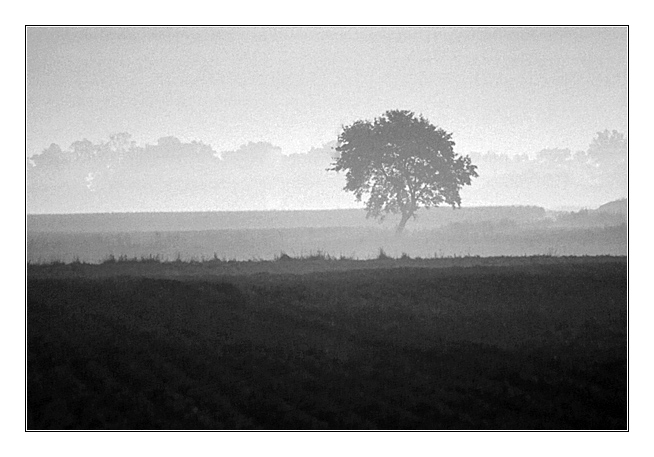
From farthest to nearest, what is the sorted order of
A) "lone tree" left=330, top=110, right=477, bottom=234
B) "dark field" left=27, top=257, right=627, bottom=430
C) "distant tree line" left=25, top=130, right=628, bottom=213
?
"lone tree" left=330, top=110, right=477, bottom=234, "distant tree line" left=25, top=130, right=628, bottom=213, "dark field" left=27, top=257, right=627, bottom=430

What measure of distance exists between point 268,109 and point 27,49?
11379mm

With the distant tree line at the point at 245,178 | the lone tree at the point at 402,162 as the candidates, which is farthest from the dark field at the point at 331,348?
the lone tree at the point at 402,162

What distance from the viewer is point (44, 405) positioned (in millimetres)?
8617

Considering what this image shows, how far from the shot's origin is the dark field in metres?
8.32

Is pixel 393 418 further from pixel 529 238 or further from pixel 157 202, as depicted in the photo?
pixel 157 202

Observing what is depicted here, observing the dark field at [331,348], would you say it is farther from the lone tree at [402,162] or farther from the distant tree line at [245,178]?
the lone tree at [402,162]

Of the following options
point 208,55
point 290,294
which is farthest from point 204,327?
point 208,55

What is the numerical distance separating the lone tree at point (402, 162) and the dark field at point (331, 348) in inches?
602

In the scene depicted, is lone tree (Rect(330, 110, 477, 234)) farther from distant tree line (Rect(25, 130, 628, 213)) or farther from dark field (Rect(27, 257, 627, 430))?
dark field (Rect(27, 257, 627, 430))

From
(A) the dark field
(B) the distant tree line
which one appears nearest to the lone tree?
(B) the distant tree line

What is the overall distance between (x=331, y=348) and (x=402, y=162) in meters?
22.6

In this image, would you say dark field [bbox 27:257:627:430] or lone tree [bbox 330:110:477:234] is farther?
lone tree [bbox 330:110:477:234]

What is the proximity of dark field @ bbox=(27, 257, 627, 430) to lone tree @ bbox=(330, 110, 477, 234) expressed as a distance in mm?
15302

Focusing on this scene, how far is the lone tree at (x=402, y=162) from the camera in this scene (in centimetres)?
3147
